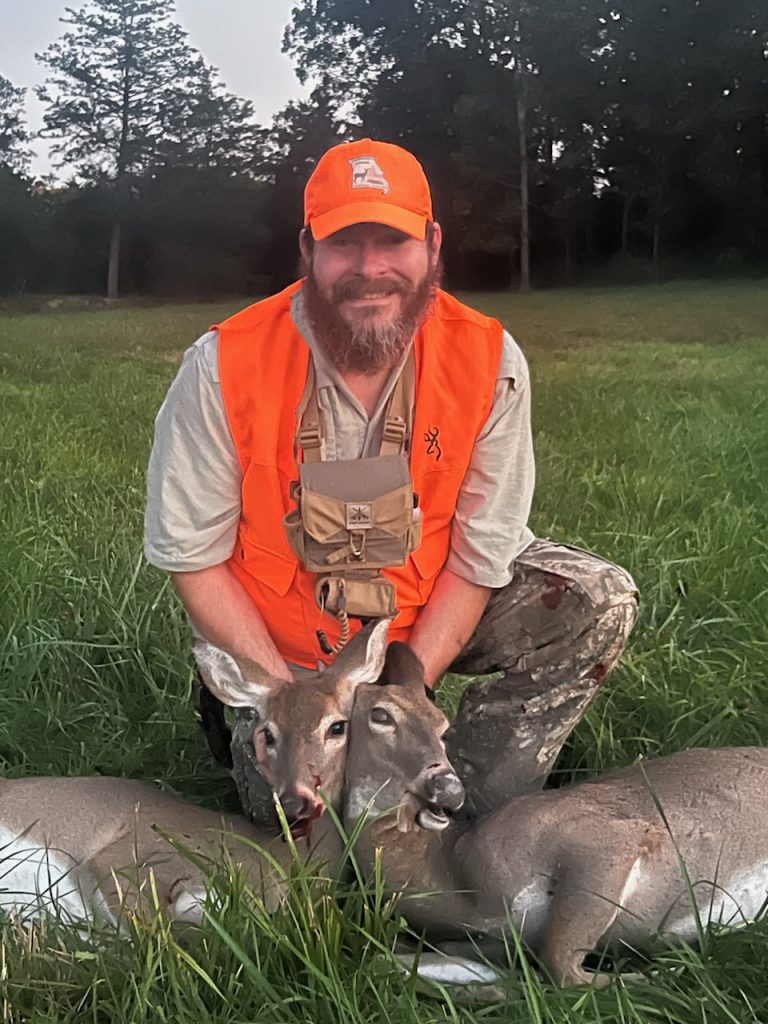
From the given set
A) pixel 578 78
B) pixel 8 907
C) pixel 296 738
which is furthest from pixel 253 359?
pixel 578 78

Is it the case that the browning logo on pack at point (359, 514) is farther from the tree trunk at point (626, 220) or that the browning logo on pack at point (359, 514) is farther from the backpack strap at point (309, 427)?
the tree trunk at point (626, 220)

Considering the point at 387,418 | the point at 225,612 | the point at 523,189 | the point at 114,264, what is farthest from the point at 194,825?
the point at 523,189

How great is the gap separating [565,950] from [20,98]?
154 inches

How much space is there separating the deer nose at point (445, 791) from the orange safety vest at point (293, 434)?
684 millimetres

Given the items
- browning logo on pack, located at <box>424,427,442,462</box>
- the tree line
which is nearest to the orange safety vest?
browning logo on pack, located at <box>424,427,442,462</box>

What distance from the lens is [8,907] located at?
246 centimetres

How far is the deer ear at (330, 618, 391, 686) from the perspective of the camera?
2.51 meters

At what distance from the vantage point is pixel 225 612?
289cm

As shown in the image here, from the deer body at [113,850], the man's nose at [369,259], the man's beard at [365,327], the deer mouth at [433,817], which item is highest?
the man's nose at [369,259]

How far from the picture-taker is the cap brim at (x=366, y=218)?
2.71m

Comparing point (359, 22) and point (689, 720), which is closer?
point (689, 720)

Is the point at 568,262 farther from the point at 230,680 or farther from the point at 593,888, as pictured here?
the point at 593,888

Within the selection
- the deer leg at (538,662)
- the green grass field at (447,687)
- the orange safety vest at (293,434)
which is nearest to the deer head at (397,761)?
the green grass field at (447,687)

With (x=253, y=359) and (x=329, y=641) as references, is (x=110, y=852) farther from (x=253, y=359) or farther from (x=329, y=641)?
(x=253, y=359)
